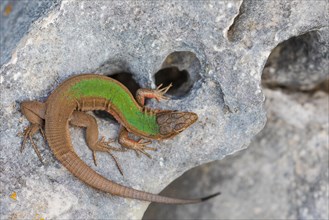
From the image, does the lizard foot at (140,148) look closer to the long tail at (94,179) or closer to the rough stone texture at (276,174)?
the long tail at (94,179)

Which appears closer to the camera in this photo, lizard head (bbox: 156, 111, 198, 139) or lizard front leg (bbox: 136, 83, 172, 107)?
lizard head (bbox: 156, 111, 198, 139)

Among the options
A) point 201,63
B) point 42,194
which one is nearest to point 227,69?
point 201,63

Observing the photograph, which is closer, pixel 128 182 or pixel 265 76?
pixel 128 182

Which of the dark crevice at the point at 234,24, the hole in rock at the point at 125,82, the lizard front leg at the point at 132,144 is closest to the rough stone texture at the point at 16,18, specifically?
the hole in rock at the point at 125,82

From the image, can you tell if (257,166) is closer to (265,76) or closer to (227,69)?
(265,76)

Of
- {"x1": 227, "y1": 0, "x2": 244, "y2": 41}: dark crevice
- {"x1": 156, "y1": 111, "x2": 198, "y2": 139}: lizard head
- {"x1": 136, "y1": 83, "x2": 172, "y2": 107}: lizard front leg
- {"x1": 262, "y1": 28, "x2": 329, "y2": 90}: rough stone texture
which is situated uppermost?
{"x1": 227, "y1": 0, "x2": 244, "y2": 41}: dark crevice

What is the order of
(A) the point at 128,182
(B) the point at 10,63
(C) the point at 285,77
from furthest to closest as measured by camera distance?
1. (C) the point at 285,77
2. (A) the point at 128,182
3. (B) the point at 10,63

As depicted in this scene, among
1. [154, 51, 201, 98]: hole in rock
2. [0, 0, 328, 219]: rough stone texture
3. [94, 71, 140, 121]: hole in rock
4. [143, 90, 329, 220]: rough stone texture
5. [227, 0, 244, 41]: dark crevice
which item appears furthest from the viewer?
[143, 90, 329, 220]: rough stone texture

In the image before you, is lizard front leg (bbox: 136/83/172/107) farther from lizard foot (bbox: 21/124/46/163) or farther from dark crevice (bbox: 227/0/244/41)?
lizard foot (bbox: 21/124/46/163)

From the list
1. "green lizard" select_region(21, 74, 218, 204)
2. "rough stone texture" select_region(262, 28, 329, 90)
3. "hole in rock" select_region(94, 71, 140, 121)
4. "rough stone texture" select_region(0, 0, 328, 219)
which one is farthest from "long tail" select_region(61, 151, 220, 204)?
"rough stone texture" select_region(262, 28, 329, 90)
